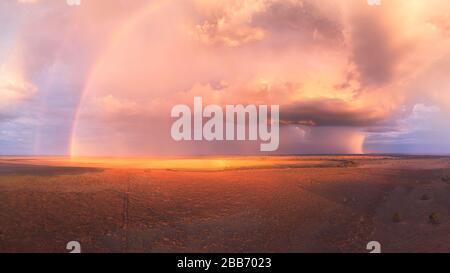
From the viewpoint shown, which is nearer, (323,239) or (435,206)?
(323,239)

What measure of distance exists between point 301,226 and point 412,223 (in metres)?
5.99

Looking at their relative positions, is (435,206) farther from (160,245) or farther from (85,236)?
(85,236)

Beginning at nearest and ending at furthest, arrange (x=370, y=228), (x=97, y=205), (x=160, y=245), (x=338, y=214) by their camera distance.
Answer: (x=160, y=245) < (x=370, y=228) < (x=338, y=214) < (x=97, y=205)

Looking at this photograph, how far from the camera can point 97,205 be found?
18188 mm

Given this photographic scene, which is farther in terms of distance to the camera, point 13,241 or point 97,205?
point 97,205

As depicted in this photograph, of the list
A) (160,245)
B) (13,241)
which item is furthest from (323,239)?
(13,241)

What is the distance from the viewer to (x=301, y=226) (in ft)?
47.4
